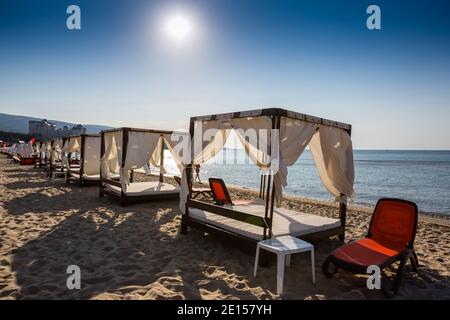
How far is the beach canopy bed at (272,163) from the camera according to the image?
4.64 metres

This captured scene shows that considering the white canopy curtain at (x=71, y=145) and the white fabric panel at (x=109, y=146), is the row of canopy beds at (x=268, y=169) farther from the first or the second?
the white canopy curtain at (x=71, y=145)

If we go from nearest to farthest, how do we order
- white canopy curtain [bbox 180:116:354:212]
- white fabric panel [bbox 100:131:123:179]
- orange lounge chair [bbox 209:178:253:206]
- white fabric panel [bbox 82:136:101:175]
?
white canopy curtain [bbox 180:116:354:212] → orange lounge chair [bbox 209:178:253:206] → white fabric panel [bbox 100:131:123:179] → white fabric panel [bbox 82:136:101:175]

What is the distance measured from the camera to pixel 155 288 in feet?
11.8

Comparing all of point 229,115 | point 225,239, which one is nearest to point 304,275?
point 225,239

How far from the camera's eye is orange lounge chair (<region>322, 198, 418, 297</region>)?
12.4ft

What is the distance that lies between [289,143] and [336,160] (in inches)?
69.9

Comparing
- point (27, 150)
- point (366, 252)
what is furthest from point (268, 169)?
point (27, 150)

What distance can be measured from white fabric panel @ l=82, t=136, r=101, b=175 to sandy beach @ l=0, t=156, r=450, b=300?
5998mm

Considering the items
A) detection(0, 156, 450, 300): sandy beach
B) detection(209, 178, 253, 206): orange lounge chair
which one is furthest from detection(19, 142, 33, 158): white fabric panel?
detection(209, 178, 253, 206): orange lounge chair

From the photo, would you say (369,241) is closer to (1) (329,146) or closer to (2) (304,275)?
(2) (304,275)

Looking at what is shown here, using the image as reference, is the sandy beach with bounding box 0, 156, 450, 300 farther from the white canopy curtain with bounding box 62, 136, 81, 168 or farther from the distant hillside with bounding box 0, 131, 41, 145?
the distant hillside with bounding box 0, 131, 41, 145

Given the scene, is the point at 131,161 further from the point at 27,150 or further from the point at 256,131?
the point at 27,150

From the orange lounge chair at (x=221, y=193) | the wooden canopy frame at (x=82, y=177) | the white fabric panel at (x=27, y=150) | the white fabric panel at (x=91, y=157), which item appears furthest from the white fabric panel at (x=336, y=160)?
the white fabric panel at (x=27, y=150)

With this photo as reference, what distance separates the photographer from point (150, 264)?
4.41m
